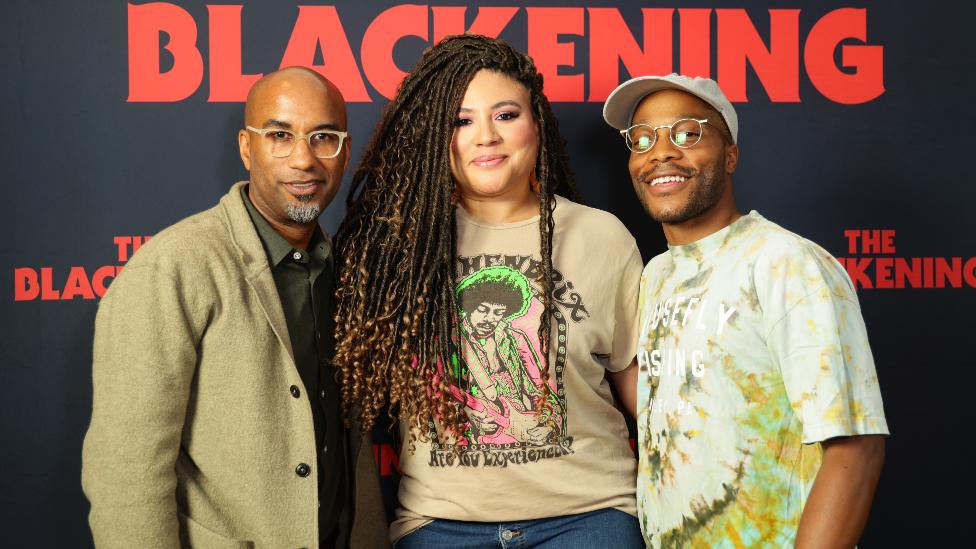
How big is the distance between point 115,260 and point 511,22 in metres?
1.47

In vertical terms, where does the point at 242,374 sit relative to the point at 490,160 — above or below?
below

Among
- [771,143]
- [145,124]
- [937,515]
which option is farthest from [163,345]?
[937,515]

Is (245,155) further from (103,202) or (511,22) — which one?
(511,22)

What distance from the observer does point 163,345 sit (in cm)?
154

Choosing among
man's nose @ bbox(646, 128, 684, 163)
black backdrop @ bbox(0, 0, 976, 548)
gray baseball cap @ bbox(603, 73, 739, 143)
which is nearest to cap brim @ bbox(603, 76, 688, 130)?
gray baseball cap @ bbox(603, 73, 739, 143)

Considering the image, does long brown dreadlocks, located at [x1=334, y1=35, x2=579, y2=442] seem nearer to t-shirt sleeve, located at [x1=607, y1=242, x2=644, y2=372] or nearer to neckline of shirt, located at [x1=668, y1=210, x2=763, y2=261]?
t-shirt sleeve, located at [x1=607, y1=242, x2=644, y2=372]

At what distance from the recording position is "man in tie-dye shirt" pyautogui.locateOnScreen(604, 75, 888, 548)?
141 centimetres

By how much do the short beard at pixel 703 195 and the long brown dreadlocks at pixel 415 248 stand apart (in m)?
0.35

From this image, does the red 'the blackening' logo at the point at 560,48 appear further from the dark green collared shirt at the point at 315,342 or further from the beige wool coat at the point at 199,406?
the beige wool coat at the point at 199,406

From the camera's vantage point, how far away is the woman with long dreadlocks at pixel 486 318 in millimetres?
1850

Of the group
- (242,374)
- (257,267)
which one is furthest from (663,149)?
(242,374)

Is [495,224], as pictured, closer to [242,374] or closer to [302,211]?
[302,211]

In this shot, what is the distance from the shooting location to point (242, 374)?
1.64m

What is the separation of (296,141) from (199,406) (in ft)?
2.14
